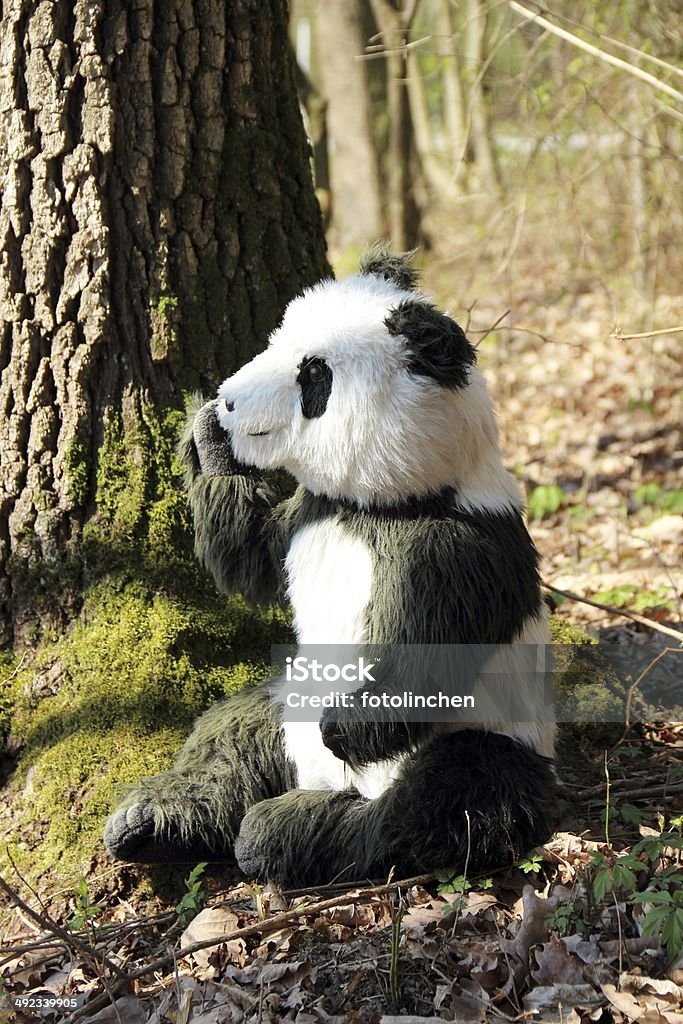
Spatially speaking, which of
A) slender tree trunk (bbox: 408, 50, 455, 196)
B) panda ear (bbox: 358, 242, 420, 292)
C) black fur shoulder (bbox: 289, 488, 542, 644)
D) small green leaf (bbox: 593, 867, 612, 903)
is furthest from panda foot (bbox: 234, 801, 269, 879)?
slender tree trunk (bbox: 408, 50, 455, 196)

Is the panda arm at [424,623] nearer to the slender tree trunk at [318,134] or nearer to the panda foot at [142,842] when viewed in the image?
the panda foot at [142,842]

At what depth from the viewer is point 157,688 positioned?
128 inches

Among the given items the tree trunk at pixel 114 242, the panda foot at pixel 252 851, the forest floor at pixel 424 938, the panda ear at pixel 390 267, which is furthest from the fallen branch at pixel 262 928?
the panda ear at pixel 390 267

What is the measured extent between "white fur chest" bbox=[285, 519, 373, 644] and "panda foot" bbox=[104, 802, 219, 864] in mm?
684

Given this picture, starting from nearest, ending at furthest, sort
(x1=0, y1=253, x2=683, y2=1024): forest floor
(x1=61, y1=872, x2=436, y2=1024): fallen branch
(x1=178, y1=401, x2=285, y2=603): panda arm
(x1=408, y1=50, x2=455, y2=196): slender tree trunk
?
(x1=0, y1=253, x2=683, y2=1024): forest floor → (x1=61, y1=872, x2=436, y2=1024): fallen branch → (x1=178, y1=401, x2=285, y2=603): panda arm → (x1=408, y1=50, x2=455, y2=196): slender tree trunk

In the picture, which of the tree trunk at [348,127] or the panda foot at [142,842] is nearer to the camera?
the panda foot at [142,842]

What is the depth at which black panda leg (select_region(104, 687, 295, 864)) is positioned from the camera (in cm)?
280

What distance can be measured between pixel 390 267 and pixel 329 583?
0.96 meters

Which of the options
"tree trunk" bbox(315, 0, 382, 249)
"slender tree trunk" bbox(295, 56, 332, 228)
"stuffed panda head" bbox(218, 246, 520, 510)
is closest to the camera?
"stuffed panda head" bbox(218, 246, 520, 510)

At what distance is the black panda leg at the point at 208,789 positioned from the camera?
2803 millimetres

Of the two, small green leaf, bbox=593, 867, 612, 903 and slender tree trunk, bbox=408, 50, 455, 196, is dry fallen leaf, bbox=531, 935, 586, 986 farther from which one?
slender tree trunk, bbox=408, 50, 455, 196

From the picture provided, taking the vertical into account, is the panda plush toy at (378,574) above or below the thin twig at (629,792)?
above

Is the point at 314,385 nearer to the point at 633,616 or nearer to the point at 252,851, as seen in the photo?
the point at 252,851

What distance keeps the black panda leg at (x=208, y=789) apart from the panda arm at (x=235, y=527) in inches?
15.6
